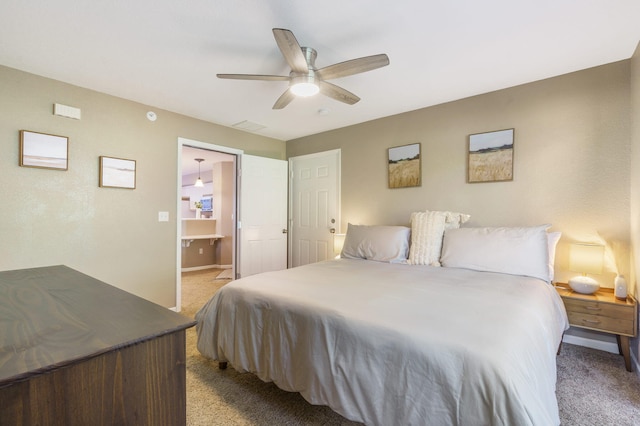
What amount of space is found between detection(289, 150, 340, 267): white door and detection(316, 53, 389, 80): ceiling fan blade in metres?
2.10

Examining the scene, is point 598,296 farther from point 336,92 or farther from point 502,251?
→ point 336,92

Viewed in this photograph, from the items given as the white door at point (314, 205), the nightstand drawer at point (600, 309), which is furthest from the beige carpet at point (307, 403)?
the white door at point (314, 205)

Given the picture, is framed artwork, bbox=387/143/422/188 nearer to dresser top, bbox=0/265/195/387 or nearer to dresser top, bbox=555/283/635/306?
dresser top, bbox=555/283/635/306

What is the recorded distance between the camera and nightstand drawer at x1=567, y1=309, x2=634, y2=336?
2.01m

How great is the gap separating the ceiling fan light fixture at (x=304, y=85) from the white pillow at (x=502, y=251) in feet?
5.96

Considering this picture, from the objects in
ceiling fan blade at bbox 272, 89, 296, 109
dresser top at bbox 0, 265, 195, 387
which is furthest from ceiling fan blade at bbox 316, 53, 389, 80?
dresser top at bbox 0, 265, 195, 387

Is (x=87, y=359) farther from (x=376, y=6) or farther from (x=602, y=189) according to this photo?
(x=602, y=189)

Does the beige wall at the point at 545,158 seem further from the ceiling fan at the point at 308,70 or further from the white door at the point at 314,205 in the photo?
the ceiling fan at the point at 308,70

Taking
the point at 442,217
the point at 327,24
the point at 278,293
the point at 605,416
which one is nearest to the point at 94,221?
the point at 278,293

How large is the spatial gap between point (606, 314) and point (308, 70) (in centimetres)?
281

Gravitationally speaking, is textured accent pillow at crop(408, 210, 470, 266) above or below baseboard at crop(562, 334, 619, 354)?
above

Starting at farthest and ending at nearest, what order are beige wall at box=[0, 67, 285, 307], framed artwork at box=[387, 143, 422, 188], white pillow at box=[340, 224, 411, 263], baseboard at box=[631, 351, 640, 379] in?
framed artwork at box=[387, 143, 422, 188]
white pillow at box=[340, 224, 411, 263]
beige wall at box=[0, 67, 285, 307]
baseboard at box=[631, 351, 640, 379]

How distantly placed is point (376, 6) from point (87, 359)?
211 centimetres

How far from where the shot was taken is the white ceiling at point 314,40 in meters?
1.76
